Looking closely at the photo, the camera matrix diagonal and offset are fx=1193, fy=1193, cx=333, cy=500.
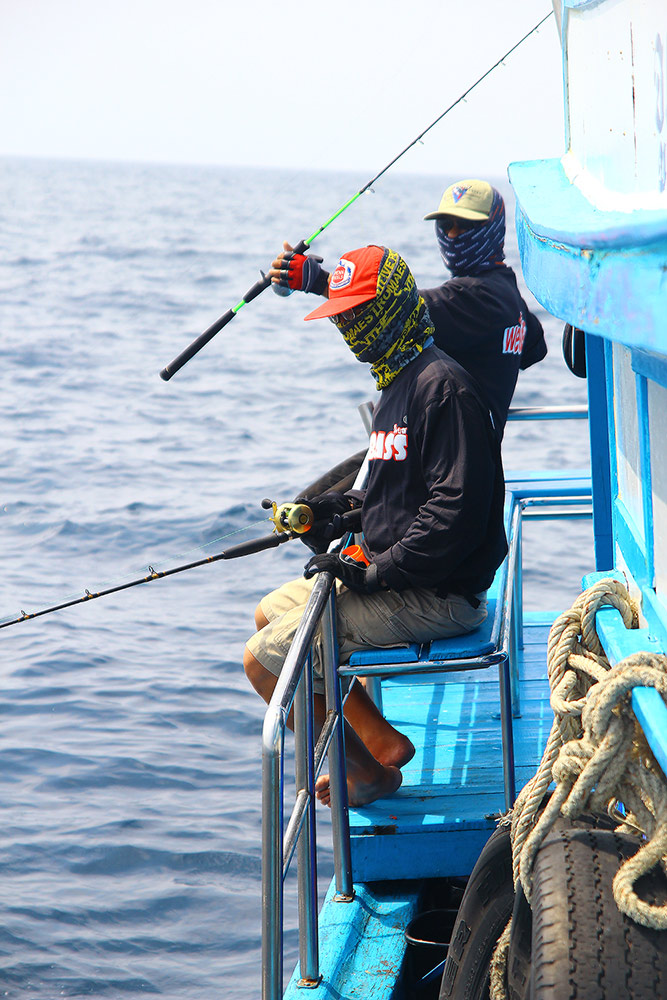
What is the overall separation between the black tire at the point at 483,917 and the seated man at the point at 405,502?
910 millimetres

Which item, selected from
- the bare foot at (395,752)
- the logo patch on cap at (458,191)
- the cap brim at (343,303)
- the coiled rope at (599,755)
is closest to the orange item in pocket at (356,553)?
the bare foot at (395,752)

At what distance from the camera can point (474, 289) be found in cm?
443

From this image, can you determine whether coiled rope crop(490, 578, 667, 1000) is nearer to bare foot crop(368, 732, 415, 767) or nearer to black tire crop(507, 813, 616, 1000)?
black tire crop(507, 813, 616, 1000)

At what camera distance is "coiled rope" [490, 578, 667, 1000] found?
1.88 m

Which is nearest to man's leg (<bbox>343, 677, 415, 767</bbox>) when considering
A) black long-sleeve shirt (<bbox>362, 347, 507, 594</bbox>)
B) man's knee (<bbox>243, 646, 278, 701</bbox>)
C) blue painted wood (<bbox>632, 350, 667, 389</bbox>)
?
man's knee (<bbox>243, 646, 278, 701</bbox>)

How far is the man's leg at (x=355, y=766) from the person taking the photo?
3.54 meters

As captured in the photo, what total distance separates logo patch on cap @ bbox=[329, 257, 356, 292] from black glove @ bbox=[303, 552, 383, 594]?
790mm

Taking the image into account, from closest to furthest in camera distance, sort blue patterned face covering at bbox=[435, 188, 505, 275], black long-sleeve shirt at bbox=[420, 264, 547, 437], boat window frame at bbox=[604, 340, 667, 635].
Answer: boat window frame at bbox=[604, 340, 667, 635]
black long-sleeve shirt at bbox=[420, 264, 547, 437]
blue patterned face covering at bbox=[435, 188, 505, 275]

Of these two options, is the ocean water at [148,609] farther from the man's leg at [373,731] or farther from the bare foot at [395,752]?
the bare foot at [395,752]

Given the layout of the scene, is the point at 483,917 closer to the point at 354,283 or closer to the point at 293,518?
the point at 293,518

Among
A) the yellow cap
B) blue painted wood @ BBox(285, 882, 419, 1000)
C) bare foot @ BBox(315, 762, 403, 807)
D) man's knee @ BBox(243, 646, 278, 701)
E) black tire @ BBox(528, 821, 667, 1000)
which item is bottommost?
blue painted wood @ BBox(285, 882, 419, 1000)

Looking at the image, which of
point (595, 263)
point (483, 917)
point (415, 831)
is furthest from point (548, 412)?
point (595, 263)

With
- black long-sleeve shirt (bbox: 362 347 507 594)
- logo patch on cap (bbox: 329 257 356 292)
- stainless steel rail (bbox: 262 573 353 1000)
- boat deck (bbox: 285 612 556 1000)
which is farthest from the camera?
logo patch on cap (bbox: 329 257 356 292)

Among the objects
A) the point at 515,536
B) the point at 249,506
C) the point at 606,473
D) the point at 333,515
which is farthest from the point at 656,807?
the point at 249,506
